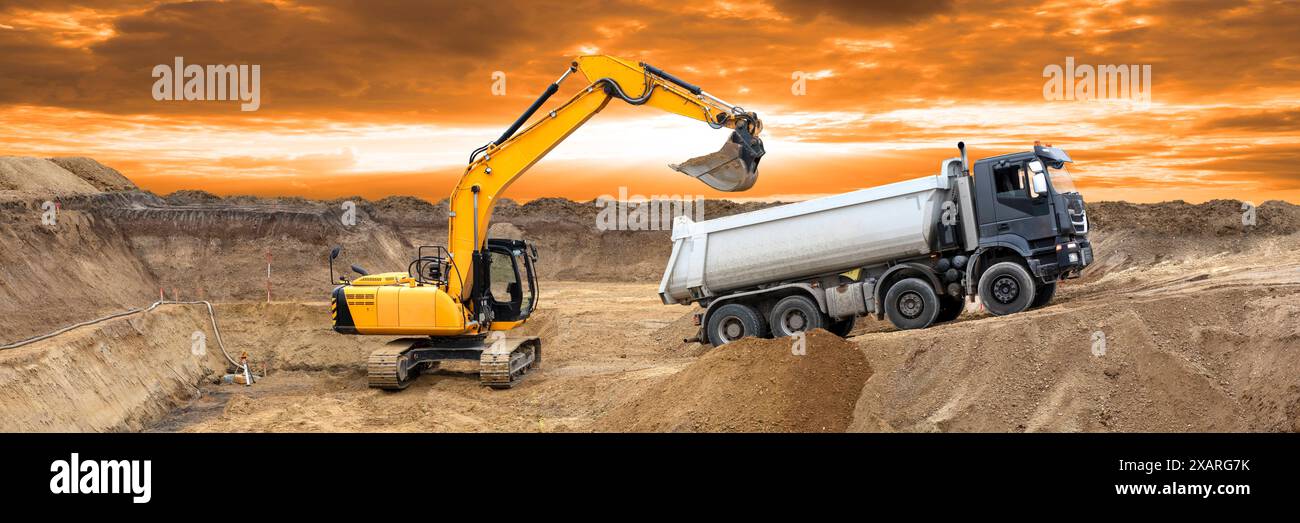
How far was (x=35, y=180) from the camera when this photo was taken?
95.1 feet

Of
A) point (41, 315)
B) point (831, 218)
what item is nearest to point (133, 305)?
point (41, 315)

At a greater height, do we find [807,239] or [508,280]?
[807,239]

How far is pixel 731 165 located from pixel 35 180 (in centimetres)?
2471

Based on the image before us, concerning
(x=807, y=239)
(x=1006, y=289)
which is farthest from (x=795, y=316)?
(x=1006, y=289)

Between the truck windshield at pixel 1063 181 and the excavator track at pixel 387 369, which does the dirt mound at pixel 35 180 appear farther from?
the truck windshield at pixel 1063 181

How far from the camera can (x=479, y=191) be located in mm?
15859

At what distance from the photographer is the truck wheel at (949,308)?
1550 centimetres

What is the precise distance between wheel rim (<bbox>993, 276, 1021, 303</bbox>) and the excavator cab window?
7507 millimetres

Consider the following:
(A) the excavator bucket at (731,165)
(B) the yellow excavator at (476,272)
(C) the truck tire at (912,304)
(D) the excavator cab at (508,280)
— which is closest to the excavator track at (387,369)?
(B) the yellow excavator at (476,272)

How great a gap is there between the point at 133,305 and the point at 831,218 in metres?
19.6

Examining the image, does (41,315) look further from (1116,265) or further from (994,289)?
(1116,265)

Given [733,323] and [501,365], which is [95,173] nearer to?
[501,365]

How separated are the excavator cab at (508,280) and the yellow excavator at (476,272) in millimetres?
50

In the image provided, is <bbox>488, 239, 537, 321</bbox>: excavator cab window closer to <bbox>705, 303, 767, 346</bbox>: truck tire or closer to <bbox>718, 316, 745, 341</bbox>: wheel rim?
<bbox>705, 303, 767, 346</bbox>: truck tire
